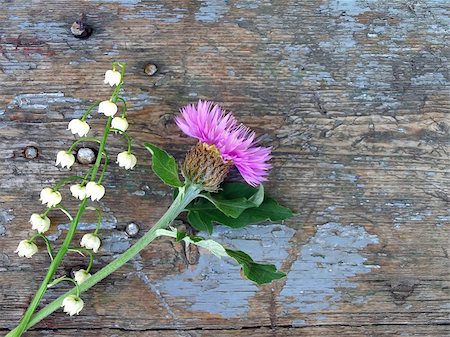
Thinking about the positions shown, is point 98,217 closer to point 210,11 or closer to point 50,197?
point 50,197

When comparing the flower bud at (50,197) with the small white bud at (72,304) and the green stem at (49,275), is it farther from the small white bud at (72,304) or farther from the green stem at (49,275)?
the small white bud at (72,304)

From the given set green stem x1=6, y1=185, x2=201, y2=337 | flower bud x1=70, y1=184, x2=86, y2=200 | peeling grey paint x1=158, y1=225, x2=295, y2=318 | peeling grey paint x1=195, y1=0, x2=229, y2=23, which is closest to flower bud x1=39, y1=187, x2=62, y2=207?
flower bud x1=70, y1=184, x2=86, y2=200

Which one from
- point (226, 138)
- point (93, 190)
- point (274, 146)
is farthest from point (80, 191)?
point (274, 146)

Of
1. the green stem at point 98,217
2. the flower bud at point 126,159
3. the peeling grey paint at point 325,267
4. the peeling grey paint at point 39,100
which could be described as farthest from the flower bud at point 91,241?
the peeling grey paint at point 325,267

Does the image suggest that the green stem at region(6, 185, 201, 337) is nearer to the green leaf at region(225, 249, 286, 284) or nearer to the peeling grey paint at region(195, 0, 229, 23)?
the green leaf at region(225, 249, 286, 284)

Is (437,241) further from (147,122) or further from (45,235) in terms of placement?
(45,235)

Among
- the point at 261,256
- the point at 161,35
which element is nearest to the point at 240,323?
the point at 261,256
